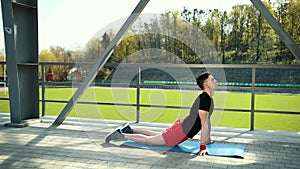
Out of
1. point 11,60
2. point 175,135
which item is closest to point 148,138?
point 175,135

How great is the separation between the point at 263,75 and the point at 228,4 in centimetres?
767

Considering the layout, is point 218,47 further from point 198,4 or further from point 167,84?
point 167,84

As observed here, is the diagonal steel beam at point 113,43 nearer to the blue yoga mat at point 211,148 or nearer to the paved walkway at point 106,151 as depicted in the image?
the paved walkway at point 106,151

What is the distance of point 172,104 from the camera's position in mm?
5277

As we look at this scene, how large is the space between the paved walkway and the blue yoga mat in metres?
0.09

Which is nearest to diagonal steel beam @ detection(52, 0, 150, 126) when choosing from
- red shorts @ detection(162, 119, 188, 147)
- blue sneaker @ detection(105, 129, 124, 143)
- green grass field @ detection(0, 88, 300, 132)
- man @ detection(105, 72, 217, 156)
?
green grass field @ detection(0, 88, 300, 132)

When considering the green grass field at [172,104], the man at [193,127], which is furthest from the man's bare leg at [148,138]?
the green grass field at [172,104]

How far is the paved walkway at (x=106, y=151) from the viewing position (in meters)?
2.82

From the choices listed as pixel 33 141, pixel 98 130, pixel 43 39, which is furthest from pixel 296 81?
pixel 43 39

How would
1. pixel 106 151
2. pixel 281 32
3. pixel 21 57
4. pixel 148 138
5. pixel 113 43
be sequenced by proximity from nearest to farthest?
pixel 106 151
pixel 148 138
pixel 281 32
pixel 113 43
pixel 21 57

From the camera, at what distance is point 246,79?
1300cm

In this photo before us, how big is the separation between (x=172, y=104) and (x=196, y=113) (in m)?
1.98

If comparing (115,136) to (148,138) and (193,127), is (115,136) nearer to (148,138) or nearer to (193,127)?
(148,138)

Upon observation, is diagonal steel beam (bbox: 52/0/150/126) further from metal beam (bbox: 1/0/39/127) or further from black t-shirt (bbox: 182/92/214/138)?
black t-shirt (bbox: 182/92/214/138)
